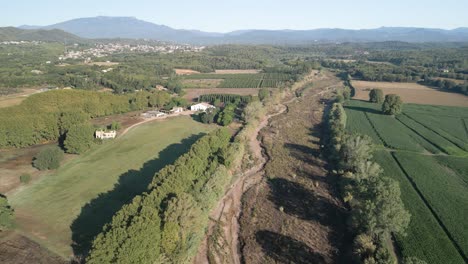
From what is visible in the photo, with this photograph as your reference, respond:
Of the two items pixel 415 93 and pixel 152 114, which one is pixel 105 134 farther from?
pixel 415 93

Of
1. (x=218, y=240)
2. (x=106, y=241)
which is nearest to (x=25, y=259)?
(x=106, y=241)

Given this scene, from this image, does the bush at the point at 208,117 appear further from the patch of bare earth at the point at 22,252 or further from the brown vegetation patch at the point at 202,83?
the brown vegetation patch at the point at 202,83

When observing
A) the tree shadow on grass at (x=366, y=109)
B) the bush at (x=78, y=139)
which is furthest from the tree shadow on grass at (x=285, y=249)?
the tree shadow on grass at (x=366, y=109)

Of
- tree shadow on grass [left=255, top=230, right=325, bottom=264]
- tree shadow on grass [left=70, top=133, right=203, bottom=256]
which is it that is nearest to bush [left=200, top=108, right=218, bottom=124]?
tree shadow on grass [left=70, top=133, right=203, bottom=256]

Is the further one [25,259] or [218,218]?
[218,218]

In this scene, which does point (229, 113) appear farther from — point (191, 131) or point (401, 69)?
point (401, 69)

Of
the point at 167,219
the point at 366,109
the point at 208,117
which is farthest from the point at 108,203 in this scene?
the point at 366,109
